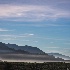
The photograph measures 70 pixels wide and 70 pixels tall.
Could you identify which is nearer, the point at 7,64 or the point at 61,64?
the point at 7,64

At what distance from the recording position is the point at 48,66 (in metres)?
74.5

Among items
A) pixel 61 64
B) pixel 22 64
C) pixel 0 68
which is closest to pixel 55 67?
pixel 61 64

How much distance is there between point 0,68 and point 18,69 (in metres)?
4.37

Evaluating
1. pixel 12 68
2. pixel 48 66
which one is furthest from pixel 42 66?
pixel 12 68

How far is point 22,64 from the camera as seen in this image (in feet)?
236

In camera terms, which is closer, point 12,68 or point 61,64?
point 12,68

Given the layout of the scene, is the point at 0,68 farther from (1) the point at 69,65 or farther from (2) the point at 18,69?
(1) the point at 69,65

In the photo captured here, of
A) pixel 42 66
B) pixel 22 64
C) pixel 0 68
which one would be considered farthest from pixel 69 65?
pixel 0 68

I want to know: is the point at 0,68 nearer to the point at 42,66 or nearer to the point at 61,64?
the point at 42,66

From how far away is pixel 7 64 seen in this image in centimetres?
7038

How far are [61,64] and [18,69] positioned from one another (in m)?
11.1

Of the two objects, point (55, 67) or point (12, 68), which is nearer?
point (12, 68)

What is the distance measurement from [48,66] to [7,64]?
9.86 metres

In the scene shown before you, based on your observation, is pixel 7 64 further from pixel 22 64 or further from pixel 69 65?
Result: pixel 69 65
